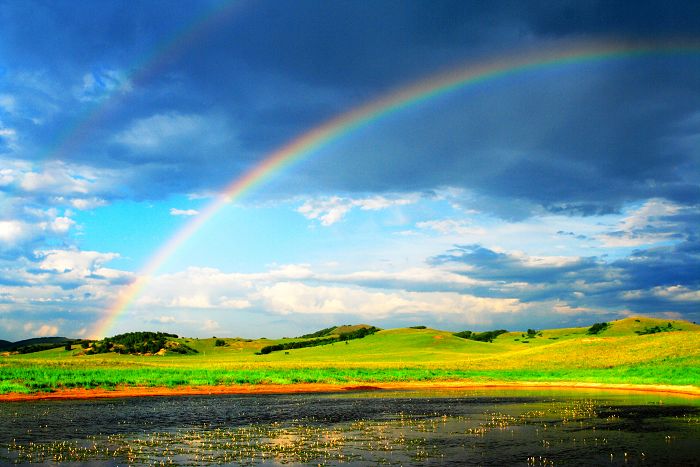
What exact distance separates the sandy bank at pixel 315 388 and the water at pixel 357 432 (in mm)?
9177

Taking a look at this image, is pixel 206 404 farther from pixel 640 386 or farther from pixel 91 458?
pixel 640 386

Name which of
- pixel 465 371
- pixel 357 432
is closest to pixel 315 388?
pixel 465 371

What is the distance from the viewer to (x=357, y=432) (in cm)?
3772

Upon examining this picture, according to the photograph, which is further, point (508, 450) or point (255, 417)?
point (255, 417)

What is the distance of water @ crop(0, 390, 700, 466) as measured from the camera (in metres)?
28.2

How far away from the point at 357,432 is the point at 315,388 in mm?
48683

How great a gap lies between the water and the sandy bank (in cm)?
918

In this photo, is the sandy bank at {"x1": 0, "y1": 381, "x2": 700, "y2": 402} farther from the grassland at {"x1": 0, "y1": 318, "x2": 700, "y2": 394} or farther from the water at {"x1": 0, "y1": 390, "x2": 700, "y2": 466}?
the water at {"x1": 0, "y1": 390, "x2": 700, "y2": 466}

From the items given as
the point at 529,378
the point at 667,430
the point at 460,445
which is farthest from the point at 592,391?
the point at 460,445

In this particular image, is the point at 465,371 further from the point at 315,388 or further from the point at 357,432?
the point at 357,432

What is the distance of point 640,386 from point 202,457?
221 ft

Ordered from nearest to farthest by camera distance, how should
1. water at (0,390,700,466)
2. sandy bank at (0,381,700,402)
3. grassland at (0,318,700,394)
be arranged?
water at (0,390,700,466) < sandy bank at (0,381,700,402) < grassland at (0,318,700,394)

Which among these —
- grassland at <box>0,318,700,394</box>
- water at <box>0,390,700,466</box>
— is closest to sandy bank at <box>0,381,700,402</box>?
grassland at <box>0,318,700,394</box>

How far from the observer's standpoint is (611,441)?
32.9m
